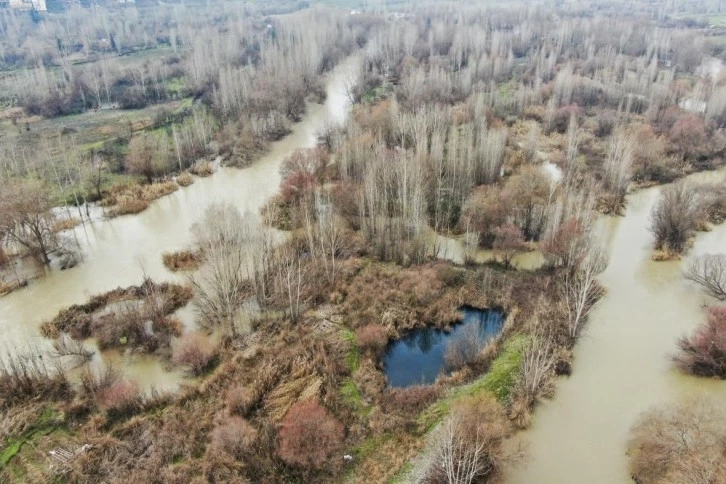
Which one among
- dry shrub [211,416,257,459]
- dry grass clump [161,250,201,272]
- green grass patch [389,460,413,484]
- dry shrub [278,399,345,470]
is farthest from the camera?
dry grass clump [161,250,201,272]

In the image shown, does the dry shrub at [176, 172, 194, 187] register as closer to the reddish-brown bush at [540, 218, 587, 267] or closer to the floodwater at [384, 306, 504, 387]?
the floodwater at [384, 306, 504, 387]

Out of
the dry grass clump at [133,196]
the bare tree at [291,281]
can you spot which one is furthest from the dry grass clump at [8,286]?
the bare tree at [291,281]

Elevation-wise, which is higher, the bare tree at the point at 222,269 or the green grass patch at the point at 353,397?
the bare tree at the point at 222,269

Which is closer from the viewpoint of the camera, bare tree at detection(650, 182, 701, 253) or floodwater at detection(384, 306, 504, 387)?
floodwater at detection(384, 306, 504, 387)

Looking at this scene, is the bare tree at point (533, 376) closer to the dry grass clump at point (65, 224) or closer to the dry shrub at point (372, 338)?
the dry shrub at point (372, 338)

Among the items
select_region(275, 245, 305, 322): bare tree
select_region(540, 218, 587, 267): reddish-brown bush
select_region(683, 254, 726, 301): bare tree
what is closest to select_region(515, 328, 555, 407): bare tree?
select_region(540, 218, 587, 267): reddish-brown bush

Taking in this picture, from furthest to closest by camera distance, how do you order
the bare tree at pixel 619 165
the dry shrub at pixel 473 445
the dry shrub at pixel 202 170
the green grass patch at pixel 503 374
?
1. the dry shrub at pixel 202 170
2. the bare tree at pixel 619 165
3. the green grass patch at pixel 503 374
4. the dry shrub at pixel 473 445

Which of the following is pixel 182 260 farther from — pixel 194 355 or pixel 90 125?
pixel 90 125
